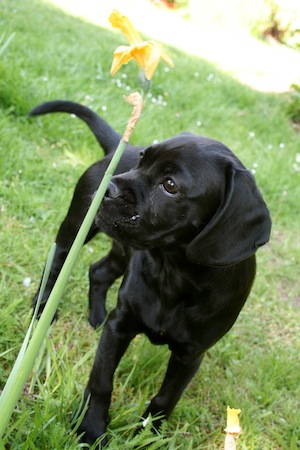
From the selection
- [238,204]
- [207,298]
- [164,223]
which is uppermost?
[238,204]

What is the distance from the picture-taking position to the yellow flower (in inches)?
42.3

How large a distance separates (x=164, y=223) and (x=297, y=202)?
3.43 metres

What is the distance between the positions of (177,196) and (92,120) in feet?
3.71

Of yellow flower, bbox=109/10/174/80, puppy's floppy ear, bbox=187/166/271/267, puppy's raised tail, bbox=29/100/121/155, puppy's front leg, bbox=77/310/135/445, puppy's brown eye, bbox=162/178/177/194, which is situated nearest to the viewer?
yellow flower, bbox=109/10/174/80

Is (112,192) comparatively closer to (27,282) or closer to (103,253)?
(27,282)

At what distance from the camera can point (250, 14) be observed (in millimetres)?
14719

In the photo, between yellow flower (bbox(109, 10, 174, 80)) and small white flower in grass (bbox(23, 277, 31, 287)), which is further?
small white flower in grass (bbox(23, 277, 31, 287))

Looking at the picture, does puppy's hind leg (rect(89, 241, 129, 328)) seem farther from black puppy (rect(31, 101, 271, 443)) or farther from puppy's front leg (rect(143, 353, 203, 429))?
puppy's front leg (rect(143, 353, 203, 429))

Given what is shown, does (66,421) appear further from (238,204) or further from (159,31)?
(159,31)

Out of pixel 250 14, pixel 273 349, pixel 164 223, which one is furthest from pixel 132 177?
pixel 250 14

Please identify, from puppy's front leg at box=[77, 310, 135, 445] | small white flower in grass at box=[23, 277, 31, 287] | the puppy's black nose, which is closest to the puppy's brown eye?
the puppy's black nose

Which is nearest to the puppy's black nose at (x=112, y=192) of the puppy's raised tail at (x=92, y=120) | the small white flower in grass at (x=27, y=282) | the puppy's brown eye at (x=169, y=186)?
the puppy's brown eye at (x=169, y=186)

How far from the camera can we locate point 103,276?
2.98 metres

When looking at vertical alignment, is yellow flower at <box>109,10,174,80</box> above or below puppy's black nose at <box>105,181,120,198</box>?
above
